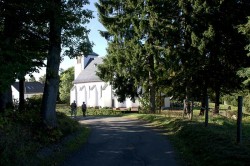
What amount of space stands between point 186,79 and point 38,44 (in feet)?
53.7

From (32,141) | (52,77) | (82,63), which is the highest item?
(82,63)

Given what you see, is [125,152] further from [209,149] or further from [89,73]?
[89,73]

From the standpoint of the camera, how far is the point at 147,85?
35438 millimetres

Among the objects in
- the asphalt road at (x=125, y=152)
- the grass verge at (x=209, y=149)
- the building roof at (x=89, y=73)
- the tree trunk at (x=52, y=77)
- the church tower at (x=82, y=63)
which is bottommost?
the asphalt road at (x=125, y=152)

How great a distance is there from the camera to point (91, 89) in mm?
69250

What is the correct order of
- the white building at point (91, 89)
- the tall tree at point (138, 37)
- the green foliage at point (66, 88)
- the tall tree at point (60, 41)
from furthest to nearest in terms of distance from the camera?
1. the green foliage at point (66, 88)
2. the white building at point (91, 89)
3. the tall tree at point (138, 37)
4. the tall tree at point (60, 41)

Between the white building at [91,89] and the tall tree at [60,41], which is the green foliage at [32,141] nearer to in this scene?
the tall tree at [60,41]

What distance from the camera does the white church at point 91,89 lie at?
63.4 meters

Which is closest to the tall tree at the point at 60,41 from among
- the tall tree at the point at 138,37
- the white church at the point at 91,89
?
the tall tree at the point at 138,37

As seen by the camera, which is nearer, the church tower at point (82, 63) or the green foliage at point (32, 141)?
the green foliage at point (32, 141)

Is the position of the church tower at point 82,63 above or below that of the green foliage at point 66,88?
above

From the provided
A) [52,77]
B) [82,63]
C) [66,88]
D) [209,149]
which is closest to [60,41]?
[52,77]

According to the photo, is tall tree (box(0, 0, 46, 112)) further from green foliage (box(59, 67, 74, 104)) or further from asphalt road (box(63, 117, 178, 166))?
green foliage (box(59, 67, 74, 104))

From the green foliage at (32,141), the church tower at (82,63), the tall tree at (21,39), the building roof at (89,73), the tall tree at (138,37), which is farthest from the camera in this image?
the church tower at (82,63)
